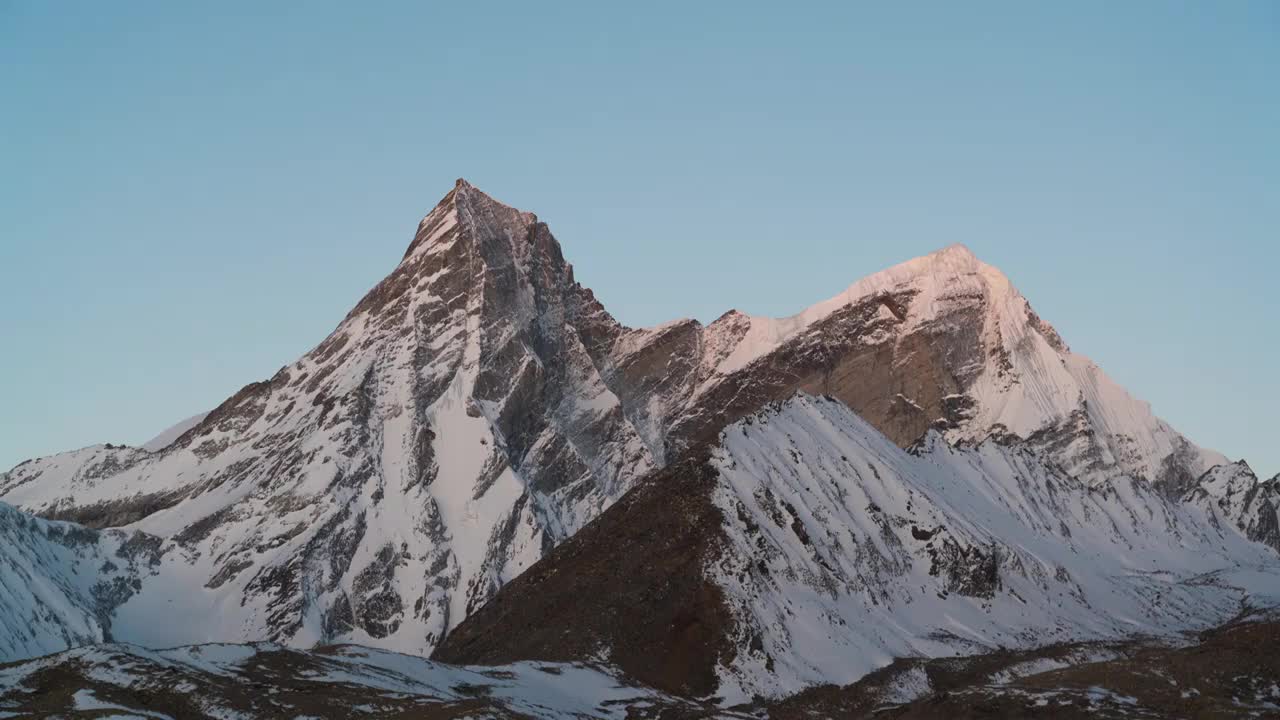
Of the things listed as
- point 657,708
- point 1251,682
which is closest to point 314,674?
point 657,708

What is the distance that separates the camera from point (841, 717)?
640 ft

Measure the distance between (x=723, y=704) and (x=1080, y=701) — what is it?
145 feet

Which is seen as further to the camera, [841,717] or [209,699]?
[841,717]

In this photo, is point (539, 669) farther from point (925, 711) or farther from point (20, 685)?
point (20, 685)

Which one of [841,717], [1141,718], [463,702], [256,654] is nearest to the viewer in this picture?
[1141,718]

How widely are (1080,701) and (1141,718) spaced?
8506mm

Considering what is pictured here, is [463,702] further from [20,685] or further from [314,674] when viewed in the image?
[20,685]

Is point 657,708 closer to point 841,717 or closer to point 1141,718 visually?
point 841,717

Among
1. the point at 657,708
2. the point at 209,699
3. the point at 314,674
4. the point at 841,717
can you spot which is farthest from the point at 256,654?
the point at 841,717

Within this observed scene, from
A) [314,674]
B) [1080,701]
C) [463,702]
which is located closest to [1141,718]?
[1080,701]

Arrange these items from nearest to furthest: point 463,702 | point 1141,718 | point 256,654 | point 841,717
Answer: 1. point 1141,718
2. point 463,702
3. point 256,654
4. point 841,717

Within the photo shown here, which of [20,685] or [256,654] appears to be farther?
[256,654]

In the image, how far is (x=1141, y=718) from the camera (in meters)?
160

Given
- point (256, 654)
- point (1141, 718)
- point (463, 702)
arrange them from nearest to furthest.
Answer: point (1141, 718) < point (463, 702) < point (256, 654)
